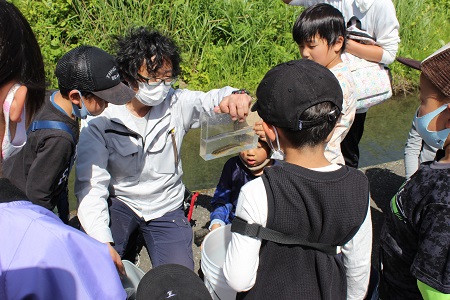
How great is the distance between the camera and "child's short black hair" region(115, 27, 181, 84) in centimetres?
285

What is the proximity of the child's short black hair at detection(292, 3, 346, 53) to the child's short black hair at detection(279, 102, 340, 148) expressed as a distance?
4.45ft

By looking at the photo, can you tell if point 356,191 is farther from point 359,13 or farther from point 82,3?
point 82,3

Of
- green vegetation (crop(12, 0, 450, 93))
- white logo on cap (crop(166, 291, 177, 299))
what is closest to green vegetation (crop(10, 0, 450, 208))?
green vegetation (crop(12, 0, 450, 93))

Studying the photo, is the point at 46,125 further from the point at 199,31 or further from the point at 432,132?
the point at 199,31

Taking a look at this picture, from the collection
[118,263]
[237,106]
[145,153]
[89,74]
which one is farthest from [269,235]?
[145,153]

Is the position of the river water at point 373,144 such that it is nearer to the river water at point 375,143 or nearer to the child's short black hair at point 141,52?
the river water at point 375,143

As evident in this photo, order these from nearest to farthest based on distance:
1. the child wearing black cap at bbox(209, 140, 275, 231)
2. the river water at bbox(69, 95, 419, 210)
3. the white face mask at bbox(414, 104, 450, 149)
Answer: the white face mask at bbox(414, 104, 450, 149)
the child wearing black cap at bbox(209, 140, 275, 231)
the river water at bbox(69, 95, 419, 210)

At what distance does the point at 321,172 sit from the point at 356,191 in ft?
0.55

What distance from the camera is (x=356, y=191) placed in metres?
1.74

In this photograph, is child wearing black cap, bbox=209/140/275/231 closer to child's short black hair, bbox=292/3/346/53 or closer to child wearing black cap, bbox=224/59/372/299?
child's short black hair, bbox=292/3/346/53

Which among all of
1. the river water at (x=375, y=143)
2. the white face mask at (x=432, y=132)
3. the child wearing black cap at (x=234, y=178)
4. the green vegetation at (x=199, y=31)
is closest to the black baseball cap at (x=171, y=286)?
the white face mask at (x=432, y=132)

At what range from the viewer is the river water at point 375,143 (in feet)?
16.3

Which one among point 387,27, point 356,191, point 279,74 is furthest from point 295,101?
point 387,27

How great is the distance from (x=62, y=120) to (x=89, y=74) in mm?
296
